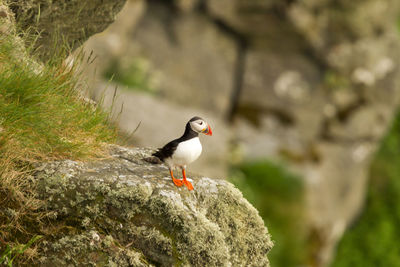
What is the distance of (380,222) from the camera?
49.1ft

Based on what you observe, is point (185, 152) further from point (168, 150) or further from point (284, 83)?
point (284, 83)

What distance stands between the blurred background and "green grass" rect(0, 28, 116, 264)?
819 centimetres

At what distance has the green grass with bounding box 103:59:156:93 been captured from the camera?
12.1 meters

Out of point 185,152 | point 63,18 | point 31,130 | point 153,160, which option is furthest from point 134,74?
point 185,152

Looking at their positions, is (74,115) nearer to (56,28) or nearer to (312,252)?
(56,28)

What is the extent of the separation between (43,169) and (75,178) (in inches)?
7.9

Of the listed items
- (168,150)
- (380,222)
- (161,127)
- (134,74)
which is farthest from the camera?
(380,222)

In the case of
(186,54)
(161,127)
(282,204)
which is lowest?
(161,127)

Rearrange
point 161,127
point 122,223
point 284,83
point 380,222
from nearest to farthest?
point 122,223
point 161,127
point 284,83
point 380,222

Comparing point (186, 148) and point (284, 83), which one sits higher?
point (284, 83)

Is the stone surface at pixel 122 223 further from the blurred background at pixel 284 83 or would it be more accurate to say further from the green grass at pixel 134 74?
the green grass at pixel 134 74

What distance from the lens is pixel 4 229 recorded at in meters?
3.00

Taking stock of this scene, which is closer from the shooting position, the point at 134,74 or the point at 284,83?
the point at 134,74

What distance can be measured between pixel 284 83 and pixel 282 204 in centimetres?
292
